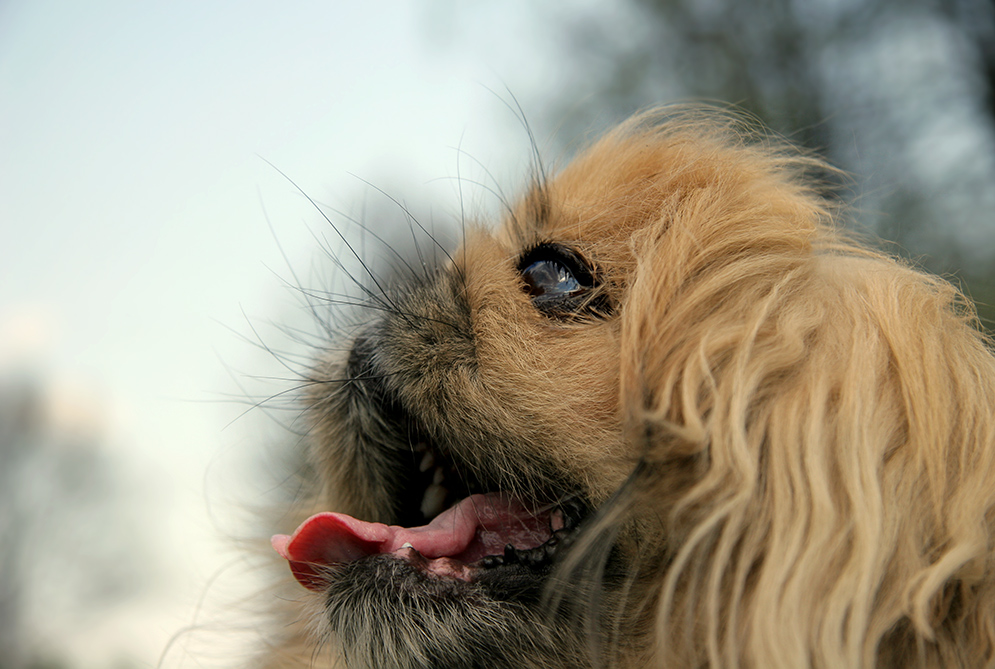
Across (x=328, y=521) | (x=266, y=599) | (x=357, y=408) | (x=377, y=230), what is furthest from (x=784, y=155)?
(x=266, y=599)

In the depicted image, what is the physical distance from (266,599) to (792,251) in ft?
7.48

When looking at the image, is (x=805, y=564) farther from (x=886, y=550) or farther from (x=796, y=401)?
(x=796, y=401)

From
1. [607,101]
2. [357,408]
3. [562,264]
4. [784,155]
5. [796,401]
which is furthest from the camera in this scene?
[607,101]

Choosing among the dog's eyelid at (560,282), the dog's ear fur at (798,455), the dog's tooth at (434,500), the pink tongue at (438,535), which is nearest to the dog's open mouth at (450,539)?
the pink tongue at (438,535)

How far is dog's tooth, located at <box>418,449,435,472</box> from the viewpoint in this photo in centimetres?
189

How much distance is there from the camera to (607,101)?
4547mm

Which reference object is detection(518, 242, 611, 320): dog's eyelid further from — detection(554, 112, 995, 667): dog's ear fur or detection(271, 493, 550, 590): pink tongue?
detection(271, 493, 550, 590): pink tongue

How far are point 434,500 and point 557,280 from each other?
69cm

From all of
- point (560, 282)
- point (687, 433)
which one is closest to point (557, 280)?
point (560, 282)

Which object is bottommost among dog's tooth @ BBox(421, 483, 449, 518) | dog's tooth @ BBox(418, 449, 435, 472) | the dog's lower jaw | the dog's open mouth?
the dog's lower jaw

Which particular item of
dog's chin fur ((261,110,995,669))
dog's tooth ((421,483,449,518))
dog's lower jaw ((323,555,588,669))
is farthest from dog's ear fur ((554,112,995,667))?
dog's tooth ((421,483,449,518))

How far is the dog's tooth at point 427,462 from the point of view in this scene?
1.89 m

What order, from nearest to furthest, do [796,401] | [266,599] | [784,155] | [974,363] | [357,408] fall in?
1. [796,401]
2. [974,363]
3. [357,408]
4. [784,155]
5. [266,599]

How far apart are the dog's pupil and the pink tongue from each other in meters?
0.48
